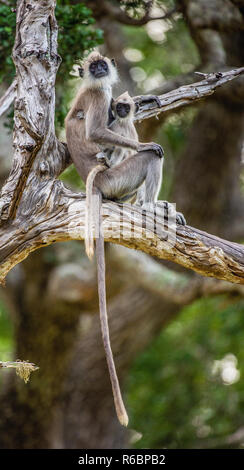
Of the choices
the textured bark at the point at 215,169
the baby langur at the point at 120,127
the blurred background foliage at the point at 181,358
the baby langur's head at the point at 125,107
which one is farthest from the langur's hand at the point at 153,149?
the blurred background foliage at the point at 181,358

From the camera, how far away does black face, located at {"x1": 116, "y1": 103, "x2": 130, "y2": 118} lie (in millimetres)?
5207

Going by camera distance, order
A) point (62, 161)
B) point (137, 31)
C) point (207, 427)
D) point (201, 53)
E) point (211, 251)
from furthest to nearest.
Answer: point (137, 31) < point (207, 427) < point (201, 53) < point (62, 161) < point (211, 251)

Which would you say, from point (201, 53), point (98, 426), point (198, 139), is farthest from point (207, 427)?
point (201, 53)

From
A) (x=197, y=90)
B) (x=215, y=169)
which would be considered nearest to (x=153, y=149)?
(x=197, y=90)

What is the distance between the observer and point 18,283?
378 inches

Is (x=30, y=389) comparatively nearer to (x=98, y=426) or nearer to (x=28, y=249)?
(x=98, y=426)

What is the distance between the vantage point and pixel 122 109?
5.23 m

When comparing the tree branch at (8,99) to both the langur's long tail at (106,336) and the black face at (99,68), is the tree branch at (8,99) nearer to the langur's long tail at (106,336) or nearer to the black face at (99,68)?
the black face at (99,68)

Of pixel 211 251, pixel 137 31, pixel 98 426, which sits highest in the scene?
pixel 137 31

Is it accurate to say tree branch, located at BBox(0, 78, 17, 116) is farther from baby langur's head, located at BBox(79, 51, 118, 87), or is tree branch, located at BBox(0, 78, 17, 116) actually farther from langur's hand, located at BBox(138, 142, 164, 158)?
langur's hand, located at BBox(138, 142, 164, 158)

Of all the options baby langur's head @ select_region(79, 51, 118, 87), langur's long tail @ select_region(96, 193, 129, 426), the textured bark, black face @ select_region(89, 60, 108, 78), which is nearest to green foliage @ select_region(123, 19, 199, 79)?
the textured bark

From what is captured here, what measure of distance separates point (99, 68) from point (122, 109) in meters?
0.50

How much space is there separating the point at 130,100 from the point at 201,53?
3.54m

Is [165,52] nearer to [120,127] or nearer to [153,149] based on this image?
[120,127]
